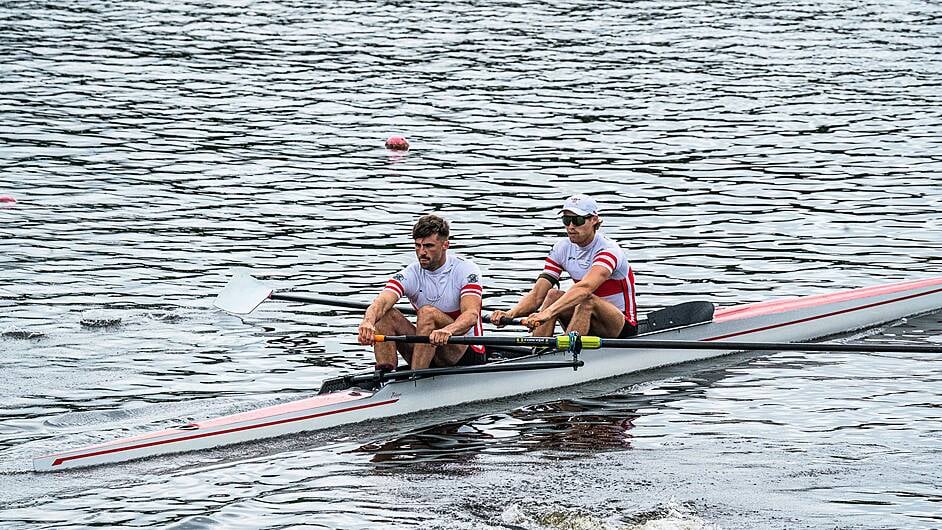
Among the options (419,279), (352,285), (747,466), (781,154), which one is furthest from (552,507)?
(781,154)

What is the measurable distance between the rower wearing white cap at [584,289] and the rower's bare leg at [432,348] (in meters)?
0.69

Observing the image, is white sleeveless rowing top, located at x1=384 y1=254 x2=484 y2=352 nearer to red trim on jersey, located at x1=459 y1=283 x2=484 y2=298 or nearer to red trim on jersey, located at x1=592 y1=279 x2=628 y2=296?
red trim on jersey, located at x1=459 y1=283 x2=484 y2=298

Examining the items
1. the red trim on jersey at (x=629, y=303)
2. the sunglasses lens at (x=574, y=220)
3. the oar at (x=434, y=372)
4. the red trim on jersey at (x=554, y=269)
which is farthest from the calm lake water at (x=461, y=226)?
the sunglasses lens at (x=574, y=220)

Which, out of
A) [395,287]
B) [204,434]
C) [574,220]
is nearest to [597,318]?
[574,220]

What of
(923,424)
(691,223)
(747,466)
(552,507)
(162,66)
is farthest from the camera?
(162,66)

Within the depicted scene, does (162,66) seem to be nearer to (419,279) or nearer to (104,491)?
(419,279)

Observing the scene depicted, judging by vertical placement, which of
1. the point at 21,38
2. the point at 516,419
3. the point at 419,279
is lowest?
the point at 516,419

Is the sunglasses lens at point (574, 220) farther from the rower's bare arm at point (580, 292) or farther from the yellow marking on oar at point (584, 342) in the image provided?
the yellow marking on oar at point (584, 342)

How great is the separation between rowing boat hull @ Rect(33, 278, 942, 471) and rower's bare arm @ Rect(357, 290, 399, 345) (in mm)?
538

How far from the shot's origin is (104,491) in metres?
10.1

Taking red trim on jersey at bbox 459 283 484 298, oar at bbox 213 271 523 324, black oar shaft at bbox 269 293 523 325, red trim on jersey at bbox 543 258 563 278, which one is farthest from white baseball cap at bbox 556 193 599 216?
oar at bbox 213 271 523 324

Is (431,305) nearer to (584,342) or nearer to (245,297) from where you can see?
(584,342)

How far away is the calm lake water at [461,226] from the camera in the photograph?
10312 mm

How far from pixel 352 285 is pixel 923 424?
7459 mm
